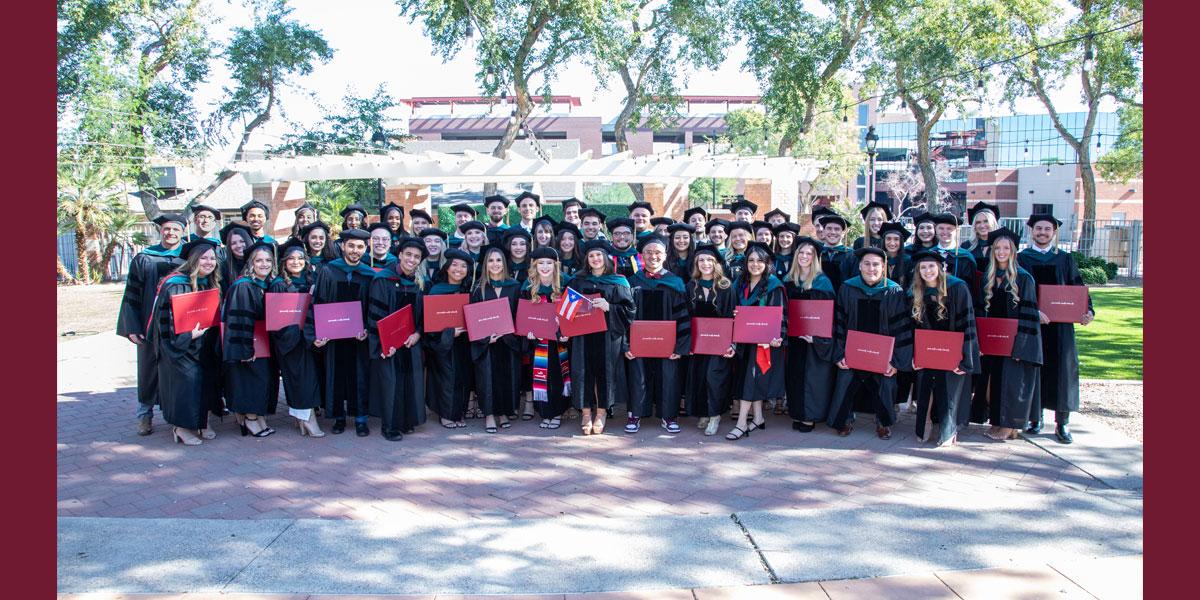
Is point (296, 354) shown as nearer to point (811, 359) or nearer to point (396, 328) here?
point (396, 328)

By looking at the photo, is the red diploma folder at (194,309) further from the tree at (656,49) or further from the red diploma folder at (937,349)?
the tree at (656,49)

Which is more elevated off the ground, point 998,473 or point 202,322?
point 202,322

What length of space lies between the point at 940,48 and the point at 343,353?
22695 millimetres

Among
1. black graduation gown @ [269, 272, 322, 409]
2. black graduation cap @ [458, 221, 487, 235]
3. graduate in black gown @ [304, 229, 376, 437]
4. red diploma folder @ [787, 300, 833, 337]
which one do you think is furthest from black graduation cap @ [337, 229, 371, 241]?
red diploma folder @ [787, 300, 833, 337]

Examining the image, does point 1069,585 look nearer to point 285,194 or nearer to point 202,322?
point 202,322

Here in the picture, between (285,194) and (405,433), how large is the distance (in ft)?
65.5

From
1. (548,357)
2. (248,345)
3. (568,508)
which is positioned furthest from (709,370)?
(248,345)

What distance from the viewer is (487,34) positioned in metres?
22.5

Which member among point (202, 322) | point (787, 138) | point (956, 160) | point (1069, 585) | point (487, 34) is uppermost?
point (956, 160)

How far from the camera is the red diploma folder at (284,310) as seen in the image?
727cm

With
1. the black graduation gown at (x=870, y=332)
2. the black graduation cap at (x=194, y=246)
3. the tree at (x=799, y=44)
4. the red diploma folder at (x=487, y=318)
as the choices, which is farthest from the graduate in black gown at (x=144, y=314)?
the tree at (x=799, y=44)

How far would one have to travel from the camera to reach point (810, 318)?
746cm

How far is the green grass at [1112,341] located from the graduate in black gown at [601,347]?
6.15 m

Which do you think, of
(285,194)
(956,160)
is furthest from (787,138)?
(956,160)
